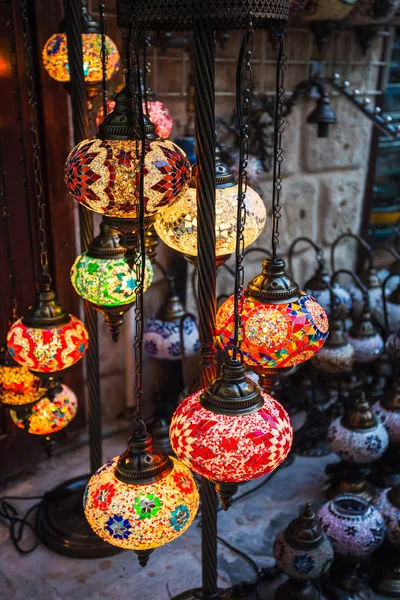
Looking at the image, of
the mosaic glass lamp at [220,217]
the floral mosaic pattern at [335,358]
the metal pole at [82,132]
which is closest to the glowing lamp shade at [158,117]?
the metal pole at [82,132]

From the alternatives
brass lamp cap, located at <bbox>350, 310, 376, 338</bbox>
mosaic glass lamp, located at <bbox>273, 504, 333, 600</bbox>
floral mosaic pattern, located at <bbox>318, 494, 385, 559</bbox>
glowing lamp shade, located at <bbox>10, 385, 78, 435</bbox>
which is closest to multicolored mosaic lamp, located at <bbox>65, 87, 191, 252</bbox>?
glowing lamp shade, located at <bbox>10, 385, 78, 435</bbox>

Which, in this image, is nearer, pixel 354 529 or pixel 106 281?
pixel 106 281

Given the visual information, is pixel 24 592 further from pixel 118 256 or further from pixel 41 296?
pixel 118 256

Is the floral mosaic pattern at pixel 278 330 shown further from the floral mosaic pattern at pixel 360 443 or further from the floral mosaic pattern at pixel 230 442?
the floral mosaic pattern at pixel 360 443

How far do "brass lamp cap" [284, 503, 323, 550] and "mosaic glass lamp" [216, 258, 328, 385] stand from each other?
528 millimetres

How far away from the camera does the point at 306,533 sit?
1517 millimetres

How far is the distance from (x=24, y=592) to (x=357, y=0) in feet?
6.72

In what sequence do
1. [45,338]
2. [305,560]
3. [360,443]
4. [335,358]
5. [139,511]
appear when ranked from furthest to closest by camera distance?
1. [335,358]
2. [360,443]
3. [305,560]
4. [45,338]
5. [139,511]

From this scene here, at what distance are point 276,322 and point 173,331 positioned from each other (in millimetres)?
989

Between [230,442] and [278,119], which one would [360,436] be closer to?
[230,442]

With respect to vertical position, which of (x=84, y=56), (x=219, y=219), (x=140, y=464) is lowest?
(x=140, y=464)

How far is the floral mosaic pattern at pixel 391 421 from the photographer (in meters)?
1.92

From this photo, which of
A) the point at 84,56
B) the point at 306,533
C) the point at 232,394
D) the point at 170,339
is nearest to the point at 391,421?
the point at 306,533

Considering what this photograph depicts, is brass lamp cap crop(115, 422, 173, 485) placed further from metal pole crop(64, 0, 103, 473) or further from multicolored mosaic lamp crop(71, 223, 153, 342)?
metal pole crop(64, 0, 103, 473)
